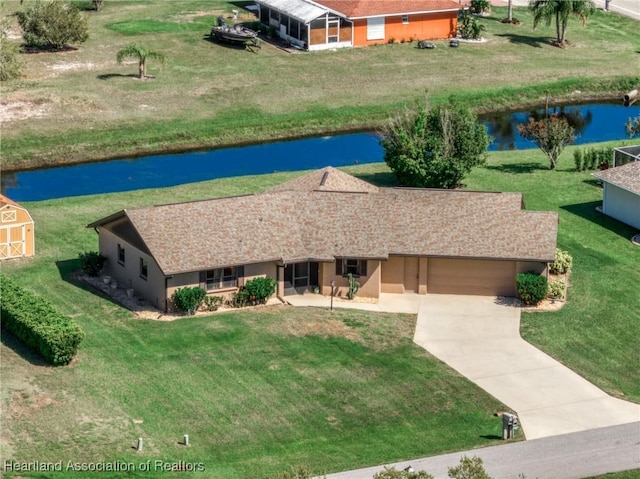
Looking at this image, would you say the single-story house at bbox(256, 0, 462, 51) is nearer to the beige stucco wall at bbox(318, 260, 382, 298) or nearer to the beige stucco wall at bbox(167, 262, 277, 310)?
the beige stucco wall at bbox(318, 260, 382, 298)

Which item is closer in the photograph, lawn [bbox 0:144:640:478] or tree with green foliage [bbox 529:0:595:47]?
lawn [bbox 0:144:640:478]

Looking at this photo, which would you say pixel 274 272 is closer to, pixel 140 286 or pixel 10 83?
pixel 140 286

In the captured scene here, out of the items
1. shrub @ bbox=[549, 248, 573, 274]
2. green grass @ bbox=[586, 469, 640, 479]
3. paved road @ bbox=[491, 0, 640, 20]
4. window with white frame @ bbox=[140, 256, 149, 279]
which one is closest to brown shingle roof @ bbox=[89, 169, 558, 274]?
window with white frame @ bbox=[140, 256, 149, 279]

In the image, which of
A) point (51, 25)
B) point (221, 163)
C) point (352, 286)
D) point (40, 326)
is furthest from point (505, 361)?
point (51, 25)

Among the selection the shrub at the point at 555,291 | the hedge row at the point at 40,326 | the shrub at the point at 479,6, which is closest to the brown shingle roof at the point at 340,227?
the shrub at the point at 555,291

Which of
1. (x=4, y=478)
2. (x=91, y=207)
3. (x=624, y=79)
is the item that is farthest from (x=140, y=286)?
(x=624, y=79)
